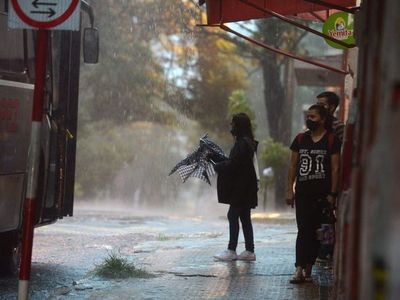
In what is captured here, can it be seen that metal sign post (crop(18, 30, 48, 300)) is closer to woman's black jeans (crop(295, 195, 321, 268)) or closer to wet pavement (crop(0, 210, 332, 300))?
wet pavement (crop(0, 210, 332, 300))

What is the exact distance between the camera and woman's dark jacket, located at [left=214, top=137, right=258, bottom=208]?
931 centimetres

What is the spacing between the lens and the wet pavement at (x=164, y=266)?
7.52m

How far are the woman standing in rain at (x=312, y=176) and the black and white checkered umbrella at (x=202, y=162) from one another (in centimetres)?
186

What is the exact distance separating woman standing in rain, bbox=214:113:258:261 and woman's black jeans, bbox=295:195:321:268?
63.1 inches

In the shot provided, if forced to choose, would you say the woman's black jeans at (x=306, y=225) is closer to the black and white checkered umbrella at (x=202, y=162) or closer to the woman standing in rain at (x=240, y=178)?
the woman standing in rain at (x=240, y=178)

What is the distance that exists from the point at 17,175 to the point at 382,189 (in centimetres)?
586

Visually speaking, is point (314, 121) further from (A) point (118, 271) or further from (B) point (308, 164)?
(A) point (118, 271)

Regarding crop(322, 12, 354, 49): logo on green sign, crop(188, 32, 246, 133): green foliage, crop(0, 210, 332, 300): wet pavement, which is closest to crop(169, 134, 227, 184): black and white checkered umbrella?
crop(0, 210, 332, 300): wet pavement

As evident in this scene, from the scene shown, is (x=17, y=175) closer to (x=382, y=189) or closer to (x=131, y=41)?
(x=382, y=189)

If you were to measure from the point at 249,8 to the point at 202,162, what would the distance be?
6.76 ft

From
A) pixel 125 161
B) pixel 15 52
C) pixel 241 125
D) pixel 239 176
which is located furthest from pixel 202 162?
pixel 125 161

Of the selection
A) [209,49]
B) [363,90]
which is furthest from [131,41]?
[363,90]

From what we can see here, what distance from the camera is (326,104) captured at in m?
8.55

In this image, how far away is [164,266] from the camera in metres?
9.26
